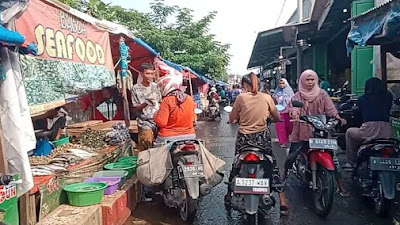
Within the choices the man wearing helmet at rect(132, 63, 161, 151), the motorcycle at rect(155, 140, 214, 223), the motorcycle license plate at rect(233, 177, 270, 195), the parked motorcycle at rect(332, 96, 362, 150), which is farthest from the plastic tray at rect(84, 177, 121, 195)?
the parked motorcycle at rect(332, 96, 362, 150)

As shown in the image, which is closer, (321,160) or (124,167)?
(321,160)

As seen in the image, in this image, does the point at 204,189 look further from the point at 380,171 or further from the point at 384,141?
the point at 384,141

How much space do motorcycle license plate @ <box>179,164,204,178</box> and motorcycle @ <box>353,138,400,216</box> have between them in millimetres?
2052

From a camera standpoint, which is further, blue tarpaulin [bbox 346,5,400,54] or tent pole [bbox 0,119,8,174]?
blue tarpaulin [bbox 346,5,400,54]

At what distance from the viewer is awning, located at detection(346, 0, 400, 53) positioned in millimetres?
4895

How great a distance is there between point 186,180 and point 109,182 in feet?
3.53

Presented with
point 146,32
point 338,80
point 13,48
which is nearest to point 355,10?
point 338,80

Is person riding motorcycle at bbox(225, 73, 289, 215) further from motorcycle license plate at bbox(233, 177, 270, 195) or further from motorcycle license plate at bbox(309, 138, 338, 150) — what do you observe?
motorcycle license plate at bbox(309, 138, 338, 150)

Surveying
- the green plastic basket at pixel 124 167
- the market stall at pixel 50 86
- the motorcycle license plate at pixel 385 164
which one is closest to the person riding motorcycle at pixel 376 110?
the motorcycle license plate at pixel 385 164

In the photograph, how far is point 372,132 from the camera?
5.52 metres

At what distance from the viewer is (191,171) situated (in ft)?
15.4

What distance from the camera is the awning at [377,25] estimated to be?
16.1 feet

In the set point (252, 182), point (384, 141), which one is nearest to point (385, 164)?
point (384, 141)

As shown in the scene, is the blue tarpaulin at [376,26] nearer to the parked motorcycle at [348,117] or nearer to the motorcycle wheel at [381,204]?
the parked motorcycle at [348,117]
